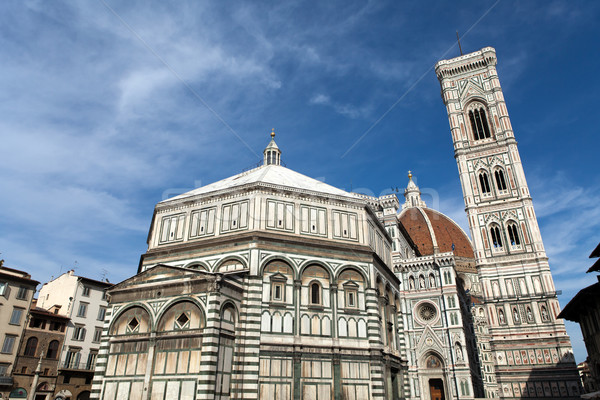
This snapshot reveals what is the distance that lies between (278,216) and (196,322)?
8.23 m

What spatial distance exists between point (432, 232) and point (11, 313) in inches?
3319

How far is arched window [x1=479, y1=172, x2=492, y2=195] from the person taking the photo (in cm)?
5778

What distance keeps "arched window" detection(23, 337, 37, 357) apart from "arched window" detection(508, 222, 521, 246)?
172 ft

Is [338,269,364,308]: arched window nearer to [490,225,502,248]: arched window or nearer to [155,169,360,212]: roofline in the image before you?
[155,169,360,212]: roofline

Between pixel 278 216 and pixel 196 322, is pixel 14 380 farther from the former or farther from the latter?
pixel 278 216

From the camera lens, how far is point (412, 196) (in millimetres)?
113938

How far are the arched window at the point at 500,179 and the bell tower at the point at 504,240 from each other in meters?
0.14

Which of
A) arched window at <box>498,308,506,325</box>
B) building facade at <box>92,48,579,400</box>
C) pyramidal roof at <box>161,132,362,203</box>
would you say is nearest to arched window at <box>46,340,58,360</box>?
building facade at <box>92,48,579,400</box>

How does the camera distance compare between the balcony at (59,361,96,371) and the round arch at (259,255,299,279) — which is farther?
the balcony at (59,361,96,371)

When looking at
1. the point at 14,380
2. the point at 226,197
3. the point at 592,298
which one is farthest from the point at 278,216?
the point at 14,380

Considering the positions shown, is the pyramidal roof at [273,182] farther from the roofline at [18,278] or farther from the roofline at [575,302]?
the roofline at [18,278]

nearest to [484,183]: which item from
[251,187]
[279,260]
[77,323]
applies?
[251,187]

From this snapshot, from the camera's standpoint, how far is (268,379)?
2102 cm

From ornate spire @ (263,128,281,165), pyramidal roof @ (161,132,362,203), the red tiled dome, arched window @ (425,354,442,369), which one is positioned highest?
the red tiled dome
